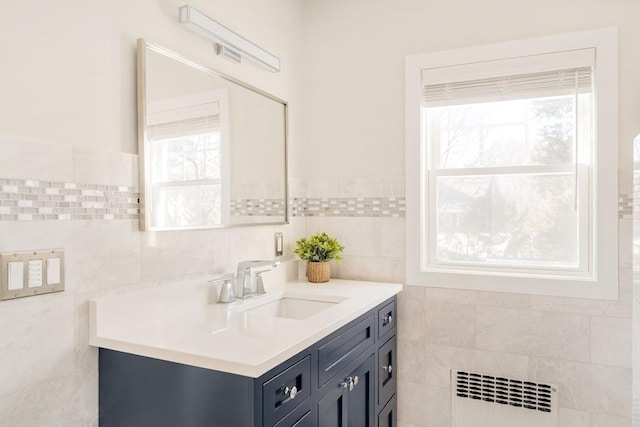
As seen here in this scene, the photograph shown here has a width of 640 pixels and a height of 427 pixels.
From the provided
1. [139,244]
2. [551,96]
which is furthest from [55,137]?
[551,96]

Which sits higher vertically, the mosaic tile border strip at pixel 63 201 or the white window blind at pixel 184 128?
the white window blind at pixel 184 128

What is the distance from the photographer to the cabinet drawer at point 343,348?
152 centimetres

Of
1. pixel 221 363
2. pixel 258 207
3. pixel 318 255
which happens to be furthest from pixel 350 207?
pixel 221 363

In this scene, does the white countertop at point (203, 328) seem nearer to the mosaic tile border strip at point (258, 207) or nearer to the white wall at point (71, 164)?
the white wall at point (71, 164)

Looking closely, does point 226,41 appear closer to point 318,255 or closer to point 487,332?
point 318,255

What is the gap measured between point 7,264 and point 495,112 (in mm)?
2182

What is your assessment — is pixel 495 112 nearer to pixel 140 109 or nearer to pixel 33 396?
pixel 140 109

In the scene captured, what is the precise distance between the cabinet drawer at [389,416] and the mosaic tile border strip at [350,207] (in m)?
1.00

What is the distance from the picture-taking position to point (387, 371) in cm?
223

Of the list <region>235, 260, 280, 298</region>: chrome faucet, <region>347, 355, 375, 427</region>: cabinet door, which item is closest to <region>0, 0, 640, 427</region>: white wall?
<region>235, 260, 280, 298</region>: chrome faucet

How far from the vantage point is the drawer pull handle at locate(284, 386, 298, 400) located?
1.30 metres

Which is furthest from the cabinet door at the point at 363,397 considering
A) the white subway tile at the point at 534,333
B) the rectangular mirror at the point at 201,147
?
the rectangular mirror at the point at 201,147

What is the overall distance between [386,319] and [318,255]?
0.50 metres

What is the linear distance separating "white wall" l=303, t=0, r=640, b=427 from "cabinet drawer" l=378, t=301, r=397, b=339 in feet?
0.33
